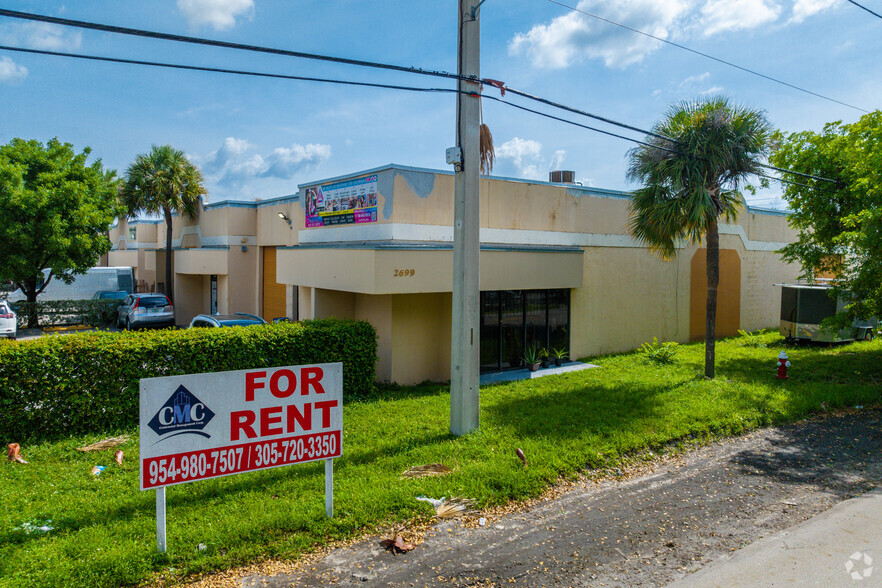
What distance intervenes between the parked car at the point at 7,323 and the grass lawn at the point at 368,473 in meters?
15.9

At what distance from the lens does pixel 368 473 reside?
278 inches

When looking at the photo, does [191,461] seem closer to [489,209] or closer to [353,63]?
[353,63]

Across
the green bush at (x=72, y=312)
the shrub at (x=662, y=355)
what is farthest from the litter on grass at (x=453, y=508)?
the green bush at (x=72, y=312)

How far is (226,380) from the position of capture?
5.81 m

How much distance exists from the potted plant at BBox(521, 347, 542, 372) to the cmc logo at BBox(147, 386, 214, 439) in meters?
9.68

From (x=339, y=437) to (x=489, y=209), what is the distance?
8556 millimetres

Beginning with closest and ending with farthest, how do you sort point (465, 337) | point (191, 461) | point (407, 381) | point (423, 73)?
point (191, 461) → point (423, 73) → point (465, 337) → point (407, 381)

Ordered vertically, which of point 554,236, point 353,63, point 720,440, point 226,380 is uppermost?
point 353,63

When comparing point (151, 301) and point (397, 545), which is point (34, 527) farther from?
point (151, 301)

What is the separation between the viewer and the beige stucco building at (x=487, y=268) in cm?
1238

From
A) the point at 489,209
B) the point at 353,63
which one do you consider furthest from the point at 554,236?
the point at 353,63

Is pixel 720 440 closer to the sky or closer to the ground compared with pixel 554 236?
closer to the ground

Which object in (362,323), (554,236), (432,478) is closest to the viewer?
(432,478)

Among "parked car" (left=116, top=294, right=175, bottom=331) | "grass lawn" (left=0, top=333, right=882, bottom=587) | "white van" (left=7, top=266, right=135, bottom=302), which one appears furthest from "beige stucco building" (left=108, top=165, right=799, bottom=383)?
"white van" (left=7, top=266, right=135, bottom=302)
